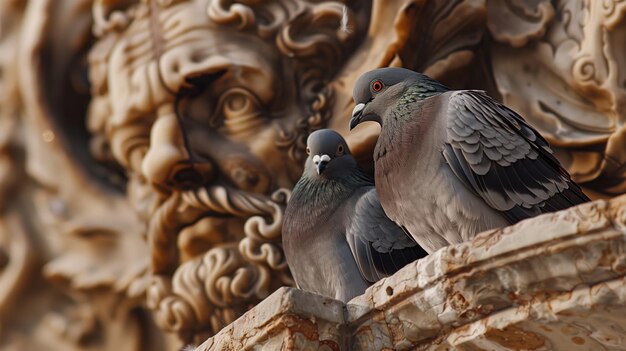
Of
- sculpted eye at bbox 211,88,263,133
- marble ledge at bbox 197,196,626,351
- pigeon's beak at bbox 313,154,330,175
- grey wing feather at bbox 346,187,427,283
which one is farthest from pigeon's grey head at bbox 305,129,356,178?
marble ledge at bbox 197,196,626,351

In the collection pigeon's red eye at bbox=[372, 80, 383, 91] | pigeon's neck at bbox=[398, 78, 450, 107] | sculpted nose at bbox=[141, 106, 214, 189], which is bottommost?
sculpted nose at bbox=[141, 106, 214, 189]

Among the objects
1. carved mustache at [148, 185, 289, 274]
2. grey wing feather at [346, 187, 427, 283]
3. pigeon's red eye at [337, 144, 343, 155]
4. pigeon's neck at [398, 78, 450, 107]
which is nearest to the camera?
pigeon's neck at [398, 78, 450, 107]

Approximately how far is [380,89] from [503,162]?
1.39ft

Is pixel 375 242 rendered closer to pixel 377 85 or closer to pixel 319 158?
pixel 319 158

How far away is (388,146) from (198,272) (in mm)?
1193

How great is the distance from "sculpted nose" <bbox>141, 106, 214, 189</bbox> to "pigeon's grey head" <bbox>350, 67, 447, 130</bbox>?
836mm

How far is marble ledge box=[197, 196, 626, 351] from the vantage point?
208cm

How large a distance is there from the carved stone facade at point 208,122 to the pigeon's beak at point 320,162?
1.50ft

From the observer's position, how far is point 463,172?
9.48ft

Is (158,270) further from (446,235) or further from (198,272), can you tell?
(446,235)

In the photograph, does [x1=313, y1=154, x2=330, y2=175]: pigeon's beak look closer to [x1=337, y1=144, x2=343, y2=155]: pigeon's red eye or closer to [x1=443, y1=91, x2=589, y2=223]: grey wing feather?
[x1=337, y1=144, x2=343, y2=155]: pigeon's red eye

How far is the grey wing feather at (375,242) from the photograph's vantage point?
10.6 feet

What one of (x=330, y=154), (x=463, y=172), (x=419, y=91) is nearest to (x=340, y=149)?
(x=330, y=154)

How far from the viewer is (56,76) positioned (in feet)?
16.0
